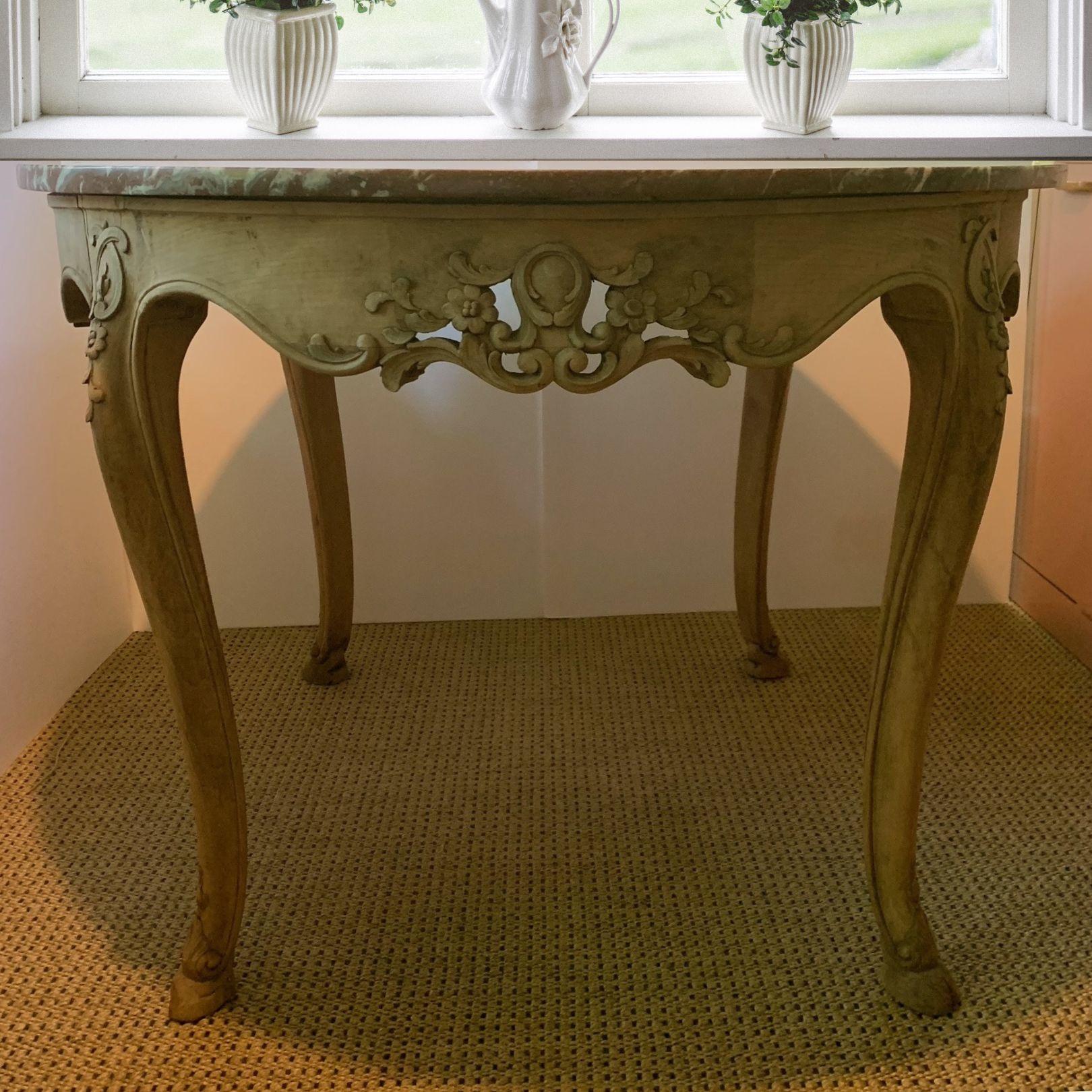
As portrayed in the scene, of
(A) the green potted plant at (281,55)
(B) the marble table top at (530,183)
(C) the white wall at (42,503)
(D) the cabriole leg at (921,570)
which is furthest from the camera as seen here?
(A) the green potted plant at (281,55)

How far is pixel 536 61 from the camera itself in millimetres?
1622

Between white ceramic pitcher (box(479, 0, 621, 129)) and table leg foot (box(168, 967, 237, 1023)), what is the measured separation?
1.22 m

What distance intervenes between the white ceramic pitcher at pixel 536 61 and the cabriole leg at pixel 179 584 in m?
0.87

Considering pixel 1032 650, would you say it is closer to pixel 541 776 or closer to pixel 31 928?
pixel 541 776

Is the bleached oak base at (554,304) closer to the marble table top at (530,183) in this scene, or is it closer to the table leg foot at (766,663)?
the marble table top at (530,183)

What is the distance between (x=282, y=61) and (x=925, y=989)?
1.40 meters

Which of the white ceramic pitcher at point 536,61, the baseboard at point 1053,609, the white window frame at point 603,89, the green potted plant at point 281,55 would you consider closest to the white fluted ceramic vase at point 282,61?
the green potted plant at point 281,55

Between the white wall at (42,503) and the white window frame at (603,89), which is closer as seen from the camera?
the white wall at (42,503)

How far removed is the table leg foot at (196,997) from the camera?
37.4 inches

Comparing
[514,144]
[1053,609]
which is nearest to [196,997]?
[514,144]

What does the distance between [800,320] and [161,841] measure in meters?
0.85

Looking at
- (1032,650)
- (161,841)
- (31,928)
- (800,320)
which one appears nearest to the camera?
(800,320)

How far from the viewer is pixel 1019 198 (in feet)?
2.89

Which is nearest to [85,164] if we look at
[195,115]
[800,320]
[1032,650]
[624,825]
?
[800,320]
